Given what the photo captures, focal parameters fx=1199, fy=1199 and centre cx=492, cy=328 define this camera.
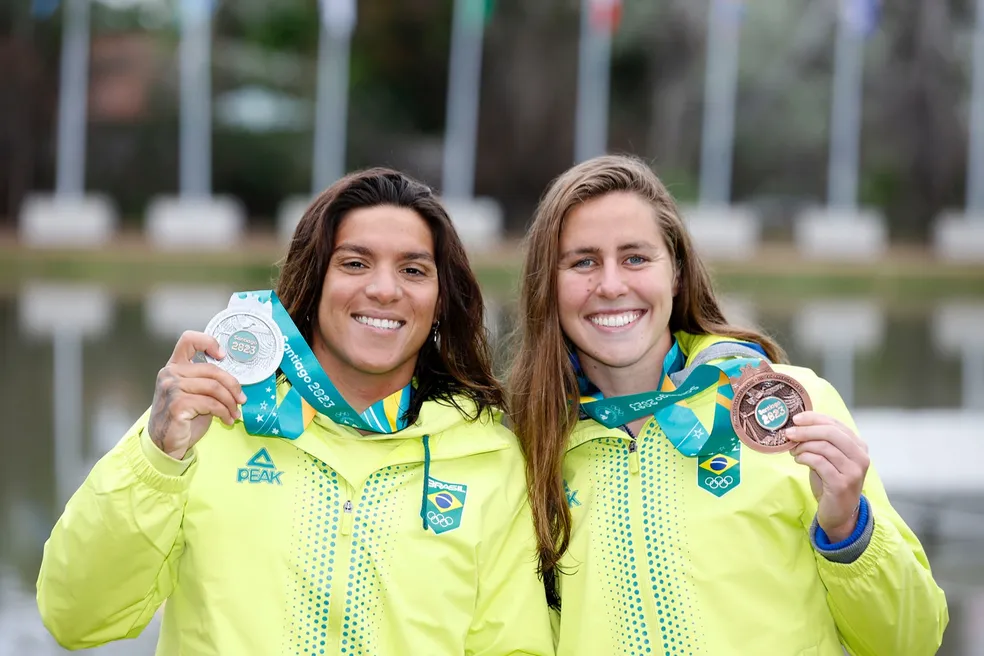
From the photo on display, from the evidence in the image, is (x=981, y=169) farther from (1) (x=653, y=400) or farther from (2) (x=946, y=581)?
(1) (x=653, y=400)

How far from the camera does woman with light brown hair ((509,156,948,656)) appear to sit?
9.45 ft

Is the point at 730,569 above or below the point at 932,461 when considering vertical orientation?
above

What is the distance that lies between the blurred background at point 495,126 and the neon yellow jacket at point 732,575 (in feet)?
67.8

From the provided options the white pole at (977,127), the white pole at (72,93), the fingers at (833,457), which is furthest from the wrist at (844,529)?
the white pole at (72,93)

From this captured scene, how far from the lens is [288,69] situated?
36688 millimetres

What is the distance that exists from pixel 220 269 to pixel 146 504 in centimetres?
2320

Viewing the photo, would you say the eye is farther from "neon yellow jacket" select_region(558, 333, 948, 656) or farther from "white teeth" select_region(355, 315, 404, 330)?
"neon yellow jacket" select_region(558, 333, 948, 656)

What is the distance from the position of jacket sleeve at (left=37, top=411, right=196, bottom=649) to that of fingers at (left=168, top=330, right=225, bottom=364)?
0.59ft

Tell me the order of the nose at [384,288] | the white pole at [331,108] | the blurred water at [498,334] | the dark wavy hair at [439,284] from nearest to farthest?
the nose at [384,288], the dark wavy hair at [439,284], the blurred water at [498,334], the white pole at [331,108]

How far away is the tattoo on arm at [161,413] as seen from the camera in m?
2.80

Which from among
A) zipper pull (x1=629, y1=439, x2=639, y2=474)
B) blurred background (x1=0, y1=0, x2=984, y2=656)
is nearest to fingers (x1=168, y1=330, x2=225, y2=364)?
zipper pull (x1=629, y1=439, x2=639, y2=474)

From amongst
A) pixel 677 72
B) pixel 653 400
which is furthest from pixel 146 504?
pixel 677 72

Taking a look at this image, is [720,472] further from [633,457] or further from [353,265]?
[353,265]

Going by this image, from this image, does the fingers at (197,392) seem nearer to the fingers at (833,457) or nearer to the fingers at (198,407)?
the fingers at (198,407)
